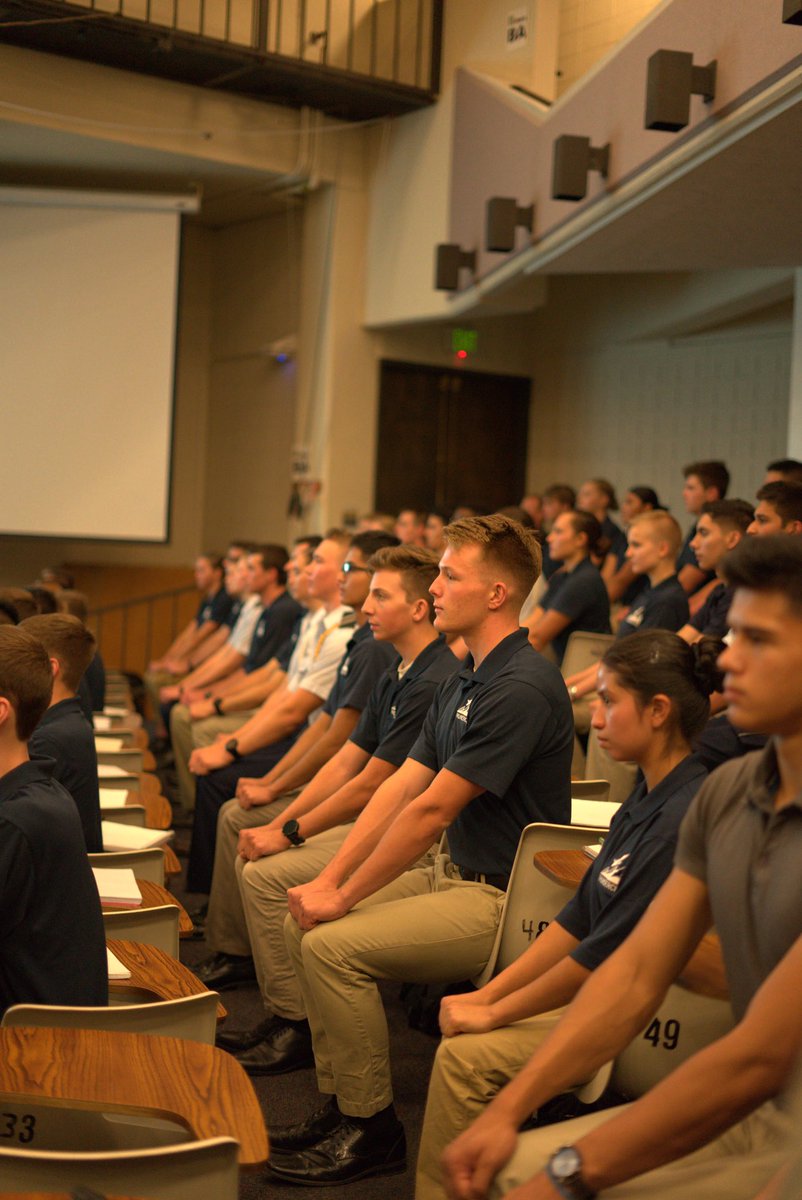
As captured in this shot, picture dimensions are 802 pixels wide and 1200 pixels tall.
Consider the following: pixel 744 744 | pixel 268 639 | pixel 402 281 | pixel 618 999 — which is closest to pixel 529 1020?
pixel 618 999

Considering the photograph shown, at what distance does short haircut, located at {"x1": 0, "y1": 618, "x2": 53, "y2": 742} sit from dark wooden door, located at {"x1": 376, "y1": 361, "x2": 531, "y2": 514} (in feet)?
23.7

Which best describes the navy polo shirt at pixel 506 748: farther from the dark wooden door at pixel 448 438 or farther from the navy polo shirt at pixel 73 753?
the dark wooden door at pixel 448 438

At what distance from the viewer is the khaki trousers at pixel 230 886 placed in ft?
13.2

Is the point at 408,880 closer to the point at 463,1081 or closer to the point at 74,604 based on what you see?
the point at 463,1081

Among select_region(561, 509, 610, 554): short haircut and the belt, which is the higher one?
select_region(561, 509, 610, 554): short haircut

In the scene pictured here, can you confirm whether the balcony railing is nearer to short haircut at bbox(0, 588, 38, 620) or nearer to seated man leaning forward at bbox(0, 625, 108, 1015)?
short haircut at bbox(0, 588, 38, 620)

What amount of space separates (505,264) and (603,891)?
5.55m

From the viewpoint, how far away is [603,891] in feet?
6.95

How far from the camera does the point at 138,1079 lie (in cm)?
174

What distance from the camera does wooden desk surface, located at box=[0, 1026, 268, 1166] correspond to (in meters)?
1.64

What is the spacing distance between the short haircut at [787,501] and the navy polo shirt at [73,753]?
2.28m

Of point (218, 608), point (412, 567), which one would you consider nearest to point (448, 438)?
point (218, 608)

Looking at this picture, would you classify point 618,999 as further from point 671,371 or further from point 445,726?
point 671,371

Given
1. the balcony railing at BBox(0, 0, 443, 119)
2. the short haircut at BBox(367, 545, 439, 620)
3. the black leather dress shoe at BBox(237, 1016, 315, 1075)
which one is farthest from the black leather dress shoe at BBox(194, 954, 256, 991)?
A: the balcony railing at BBox(0, 0, 443, 119)
